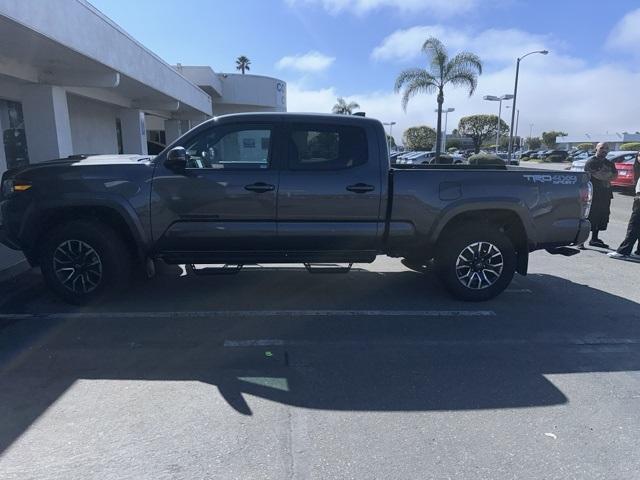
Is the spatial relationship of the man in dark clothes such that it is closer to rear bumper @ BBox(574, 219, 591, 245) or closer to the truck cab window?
rear bumper @ BBox(574, 219, 591, 245)

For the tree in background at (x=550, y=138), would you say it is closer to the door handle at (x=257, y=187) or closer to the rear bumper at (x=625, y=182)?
the rear bumper at (x=625, y=182)

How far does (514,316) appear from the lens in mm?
5426

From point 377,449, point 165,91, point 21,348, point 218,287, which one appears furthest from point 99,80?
point 377,449

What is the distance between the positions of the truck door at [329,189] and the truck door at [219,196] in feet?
0.60

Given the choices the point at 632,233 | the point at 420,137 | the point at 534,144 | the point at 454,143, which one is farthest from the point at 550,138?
the point at 632,233

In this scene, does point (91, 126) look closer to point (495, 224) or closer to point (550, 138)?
point (495, 224)

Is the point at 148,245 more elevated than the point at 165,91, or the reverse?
the point at 165,91

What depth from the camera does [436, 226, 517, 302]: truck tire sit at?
5645mm

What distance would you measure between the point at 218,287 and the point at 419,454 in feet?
12.8

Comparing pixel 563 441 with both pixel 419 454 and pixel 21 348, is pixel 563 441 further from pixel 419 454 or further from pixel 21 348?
pixel 21 348

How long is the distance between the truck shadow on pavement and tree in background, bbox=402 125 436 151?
69.6 m

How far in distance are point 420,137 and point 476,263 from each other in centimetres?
7224

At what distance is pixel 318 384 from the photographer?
3832mm

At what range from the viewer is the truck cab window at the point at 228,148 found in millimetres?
5371
